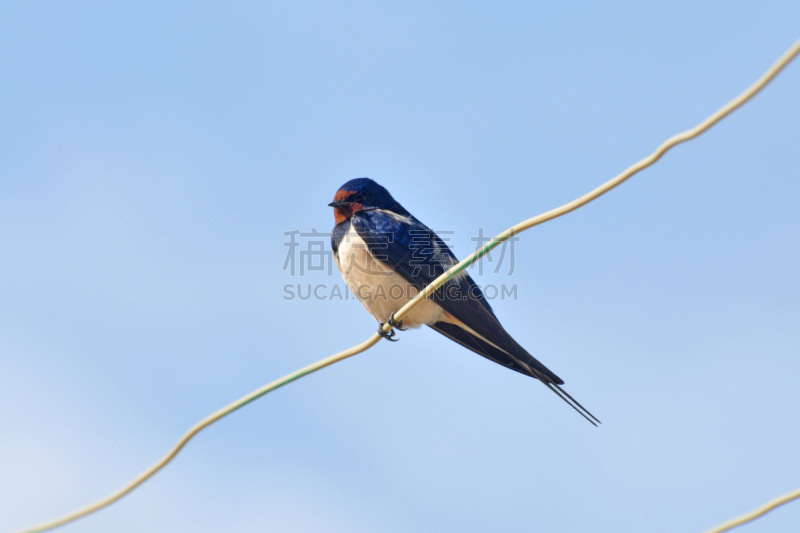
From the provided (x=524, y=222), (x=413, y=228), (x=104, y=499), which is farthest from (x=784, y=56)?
(x=413, y=228)

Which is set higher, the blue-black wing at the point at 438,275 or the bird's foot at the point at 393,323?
the blue-black wing at the point at 438,275

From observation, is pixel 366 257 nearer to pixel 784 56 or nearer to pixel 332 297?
pixel 332 297

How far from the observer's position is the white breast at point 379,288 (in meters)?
4.41

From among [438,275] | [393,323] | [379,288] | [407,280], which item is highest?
[438,275]

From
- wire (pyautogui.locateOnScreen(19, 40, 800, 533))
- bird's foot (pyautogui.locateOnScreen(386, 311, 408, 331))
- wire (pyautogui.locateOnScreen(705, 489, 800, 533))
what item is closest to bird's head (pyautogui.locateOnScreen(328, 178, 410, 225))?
bird's foot (pyautogui.locateOnScreen(386, 311, 408, 331))

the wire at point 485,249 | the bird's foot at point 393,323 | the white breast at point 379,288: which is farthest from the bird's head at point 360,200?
the wire at point 485,249

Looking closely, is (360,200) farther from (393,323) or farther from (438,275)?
(393,323)

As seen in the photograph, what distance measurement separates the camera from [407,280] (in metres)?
4.51

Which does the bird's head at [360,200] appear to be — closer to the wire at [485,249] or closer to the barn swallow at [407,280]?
the barn swallow at [407,280]

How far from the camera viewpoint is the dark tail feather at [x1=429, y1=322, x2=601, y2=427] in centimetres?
357

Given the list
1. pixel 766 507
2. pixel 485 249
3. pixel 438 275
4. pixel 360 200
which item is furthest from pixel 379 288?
pixel 766 507

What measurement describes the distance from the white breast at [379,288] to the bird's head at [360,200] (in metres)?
0.37

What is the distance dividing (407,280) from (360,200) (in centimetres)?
82

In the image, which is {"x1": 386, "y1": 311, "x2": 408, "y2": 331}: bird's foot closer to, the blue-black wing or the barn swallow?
the barn swallow
